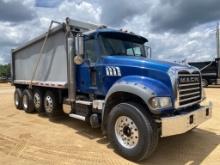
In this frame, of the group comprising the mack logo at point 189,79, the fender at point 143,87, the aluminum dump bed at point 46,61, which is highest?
the aluminum dump bed at point 46,61

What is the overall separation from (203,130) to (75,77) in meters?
3.75

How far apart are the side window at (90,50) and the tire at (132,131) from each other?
1626mm

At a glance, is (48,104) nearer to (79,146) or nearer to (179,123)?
(79,146)

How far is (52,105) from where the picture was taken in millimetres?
8719

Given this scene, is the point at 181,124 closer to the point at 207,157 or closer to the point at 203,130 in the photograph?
the point at 207,157

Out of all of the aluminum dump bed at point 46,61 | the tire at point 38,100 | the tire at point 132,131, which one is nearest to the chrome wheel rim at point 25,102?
the aluminum dump bed at point 46,61

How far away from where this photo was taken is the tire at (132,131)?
196 inches

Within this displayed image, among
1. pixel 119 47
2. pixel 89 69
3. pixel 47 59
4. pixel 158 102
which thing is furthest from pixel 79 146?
pixel 47 59

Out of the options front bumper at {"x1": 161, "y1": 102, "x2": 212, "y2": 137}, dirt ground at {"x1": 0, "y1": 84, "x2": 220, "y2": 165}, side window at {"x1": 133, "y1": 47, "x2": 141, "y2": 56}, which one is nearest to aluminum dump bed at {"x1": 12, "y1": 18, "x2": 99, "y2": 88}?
dirt ground at {"x1": 0, "y1": 84, "x2": 220, "y2": 165}

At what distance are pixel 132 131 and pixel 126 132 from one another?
195 millimetres

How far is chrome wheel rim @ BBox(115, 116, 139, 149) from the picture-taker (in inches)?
208

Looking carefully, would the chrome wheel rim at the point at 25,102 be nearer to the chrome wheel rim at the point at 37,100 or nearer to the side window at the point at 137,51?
the chrome wheel rim at the point at 37,100

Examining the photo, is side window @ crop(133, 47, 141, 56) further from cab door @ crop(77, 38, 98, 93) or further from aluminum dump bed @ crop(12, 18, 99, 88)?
aluminum dump bed @ crop(12, 18, 99, 88)

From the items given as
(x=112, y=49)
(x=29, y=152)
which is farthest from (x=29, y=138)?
(x=112, y=49)
